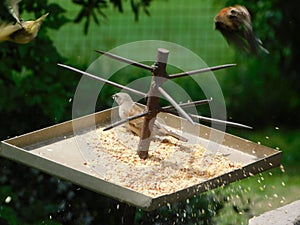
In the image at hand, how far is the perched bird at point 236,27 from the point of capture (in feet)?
14.8

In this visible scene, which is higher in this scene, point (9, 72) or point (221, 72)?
point (9, 72)

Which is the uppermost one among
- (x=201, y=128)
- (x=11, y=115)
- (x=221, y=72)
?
(x=201, y=128)

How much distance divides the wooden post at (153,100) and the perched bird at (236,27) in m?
1.08

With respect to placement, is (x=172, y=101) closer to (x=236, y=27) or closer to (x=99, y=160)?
(x=99, y=160)

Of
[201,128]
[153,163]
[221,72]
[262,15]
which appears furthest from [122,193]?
[221,72]

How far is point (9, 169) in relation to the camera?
553 cm

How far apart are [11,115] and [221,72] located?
96.0 inches

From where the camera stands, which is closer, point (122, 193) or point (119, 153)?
point (122, 193)

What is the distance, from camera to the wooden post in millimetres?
3453

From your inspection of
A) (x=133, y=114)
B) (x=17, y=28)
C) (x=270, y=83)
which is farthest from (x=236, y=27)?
(x=270, y=83)

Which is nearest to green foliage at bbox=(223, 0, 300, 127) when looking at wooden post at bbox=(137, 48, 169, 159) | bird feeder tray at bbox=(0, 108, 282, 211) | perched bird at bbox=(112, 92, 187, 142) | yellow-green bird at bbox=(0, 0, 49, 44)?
bird feeder tray at bbox=(0, 108, 282, 211)

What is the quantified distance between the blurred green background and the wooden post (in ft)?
2.63

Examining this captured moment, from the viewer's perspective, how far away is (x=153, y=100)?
11.4 feet

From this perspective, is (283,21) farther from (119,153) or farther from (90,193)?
(119,153)
